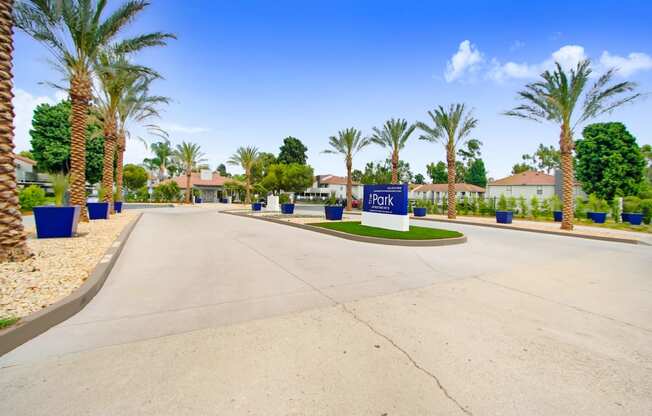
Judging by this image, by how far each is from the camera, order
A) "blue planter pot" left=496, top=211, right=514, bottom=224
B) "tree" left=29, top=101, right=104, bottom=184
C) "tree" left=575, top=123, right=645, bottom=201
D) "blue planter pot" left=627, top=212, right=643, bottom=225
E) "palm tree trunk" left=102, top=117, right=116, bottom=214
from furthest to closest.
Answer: "tree" left=29, top=101, right=104, bottom=184, "tree" left=575, top=123, right=645, bottom=201, "blue planter pot" left=627, top=212, right=643, bottom=225, "blue planter pot" left=496, top=211, right=514, bottom=224, "palm tree trunk" left=102, top=117, right=116, bottom=214

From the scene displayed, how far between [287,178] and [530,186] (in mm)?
39902

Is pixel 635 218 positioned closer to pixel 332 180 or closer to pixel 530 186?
pixel 530 186

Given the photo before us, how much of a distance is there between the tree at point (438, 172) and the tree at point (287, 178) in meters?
45.3

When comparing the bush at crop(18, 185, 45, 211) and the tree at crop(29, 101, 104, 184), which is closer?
the bush at crop(18, 185, 45, 211)

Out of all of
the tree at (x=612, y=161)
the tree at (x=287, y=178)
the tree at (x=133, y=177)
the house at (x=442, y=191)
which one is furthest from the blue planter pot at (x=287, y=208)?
the tree at (x=133, y=177)

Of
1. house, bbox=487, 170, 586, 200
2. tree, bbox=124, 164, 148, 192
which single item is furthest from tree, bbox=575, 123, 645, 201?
tree, bbox=124, 164, 148, 192

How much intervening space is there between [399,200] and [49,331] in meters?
11.7

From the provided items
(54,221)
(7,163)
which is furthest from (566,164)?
(54,221)

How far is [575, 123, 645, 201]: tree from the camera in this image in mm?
32938

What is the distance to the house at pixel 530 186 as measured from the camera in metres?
44.0

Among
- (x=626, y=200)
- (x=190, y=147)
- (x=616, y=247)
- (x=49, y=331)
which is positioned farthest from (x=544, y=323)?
(x=190, y=147)

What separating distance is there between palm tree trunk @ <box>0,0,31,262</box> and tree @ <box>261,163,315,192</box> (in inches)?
1903

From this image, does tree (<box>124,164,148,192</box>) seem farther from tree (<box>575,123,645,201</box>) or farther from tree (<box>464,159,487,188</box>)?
tree (<box>464,159,487,188</box>)

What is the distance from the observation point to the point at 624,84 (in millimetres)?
15773
